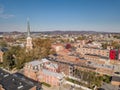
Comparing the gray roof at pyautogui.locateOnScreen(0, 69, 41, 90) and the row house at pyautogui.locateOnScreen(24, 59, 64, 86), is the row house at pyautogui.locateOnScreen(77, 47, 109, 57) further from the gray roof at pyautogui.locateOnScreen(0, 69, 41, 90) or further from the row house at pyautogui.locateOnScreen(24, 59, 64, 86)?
the gray roof at pyautogui.locateOnScreen(0, 69, 41, 90)

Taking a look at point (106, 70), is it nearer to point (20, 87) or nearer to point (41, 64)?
point (41, 64)

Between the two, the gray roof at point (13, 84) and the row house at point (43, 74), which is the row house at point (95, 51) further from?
the gray roof at point (13, 84)

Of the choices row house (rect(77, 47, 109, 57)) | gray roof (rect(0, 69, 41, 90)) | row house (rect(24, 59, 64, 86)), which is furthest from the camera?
row house (rect(77, 47, 109, 57))

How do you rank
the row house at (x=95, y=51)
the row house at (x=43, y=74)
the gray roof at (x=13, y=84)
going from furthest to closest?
the row house at (x=95, y=51) → the row house at (x=43, y=74) → the gray roof at (x=13, y=84)

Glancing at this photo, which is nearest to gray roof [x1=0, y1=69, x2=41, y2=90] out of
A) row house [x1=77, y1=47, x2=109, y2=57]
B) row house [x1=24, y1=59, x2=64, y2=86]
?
row house [x1=24, y1=59, x2=64, y2=86]

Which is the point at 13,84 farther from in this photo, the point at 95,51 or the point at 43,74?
the point at 95,51

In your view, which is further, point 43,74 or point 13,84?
point 43,74

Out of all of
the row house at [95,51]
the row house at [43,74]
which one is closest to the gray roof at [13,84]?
the row house at [43,74]

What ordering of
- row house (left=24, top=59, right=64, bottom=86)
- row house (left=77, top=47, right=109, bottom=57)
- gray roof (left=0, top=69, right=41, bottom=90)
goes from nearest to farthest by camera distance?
gray roof (left=0, top=69, right=41, bottom=90) → row house (left=24, top=59, right=64, bottom=86) → row house (left=77, top=47, right=109, bottom=57)

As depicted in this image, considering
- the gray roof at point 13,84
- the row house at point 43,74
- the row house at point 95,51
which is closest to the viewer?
the gray roof at point 13,84

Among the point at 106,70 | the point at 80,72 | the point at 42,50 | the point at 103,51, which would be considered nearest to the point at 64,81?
the point at 80,72

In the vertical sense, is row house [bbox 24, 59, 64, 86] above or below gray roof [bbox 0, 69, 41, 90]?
below

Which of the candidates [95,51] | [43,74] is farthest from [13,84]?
[95,51]

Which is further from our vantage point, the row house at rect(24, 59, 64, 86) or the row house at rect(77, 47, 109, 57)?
the row house at rect(77, 47, 109, 57)
